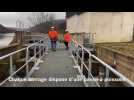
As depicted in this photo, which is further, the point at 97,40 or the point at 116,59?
the point at 97,40

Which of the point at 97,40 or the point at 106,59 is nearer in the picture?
the point at 106,59

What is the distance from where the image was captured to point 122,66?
11.1 metres

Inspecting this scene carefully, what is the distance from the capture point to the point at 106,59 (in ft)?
45.1
